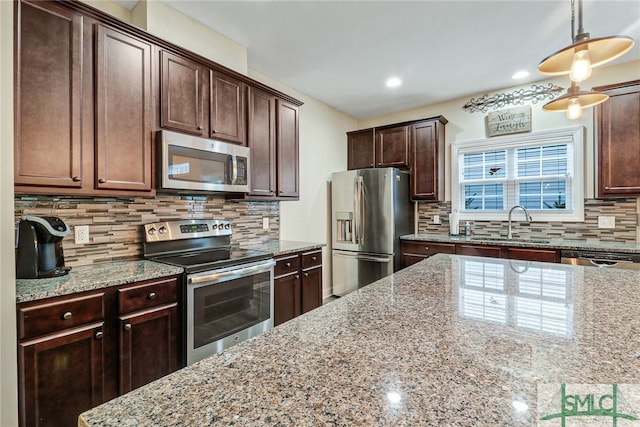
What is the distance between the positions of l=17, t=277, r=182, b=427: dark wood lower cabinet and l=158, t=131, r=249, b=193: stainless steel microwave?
2.45ft

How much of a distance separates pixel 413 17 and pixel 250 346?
8.90 feet

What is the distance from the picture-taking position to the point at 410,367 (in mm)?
658

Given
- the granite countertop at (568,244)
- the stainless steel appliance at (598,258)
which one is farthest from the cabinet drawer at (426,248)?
the stainless steel appliance at (598,258)

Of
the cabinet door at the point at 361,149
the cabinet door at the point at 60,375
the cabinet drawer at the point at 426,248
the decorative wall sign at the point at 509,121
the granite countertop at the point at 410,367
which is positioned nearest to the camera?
the granite countertop at the point at 410,367

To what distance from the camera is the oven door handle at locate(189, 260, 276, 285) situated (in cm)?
195

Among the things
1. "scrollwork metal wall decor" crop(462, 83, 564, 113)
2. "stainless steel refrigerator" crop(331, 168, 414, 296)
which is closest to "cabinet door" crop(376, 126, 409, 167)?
"stainless steel refrigerator" crop(331, 168, 414, 296)

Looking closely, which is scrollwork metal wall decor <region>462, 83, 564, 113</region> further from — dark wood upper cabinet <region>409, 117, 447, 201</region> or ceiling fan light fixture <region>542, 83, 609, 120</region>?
ceiling fan light fixture <region>542, 83, 609, 120</region>

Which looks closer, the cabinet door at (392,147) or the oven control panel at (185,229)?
the oven control panel at (185,229)

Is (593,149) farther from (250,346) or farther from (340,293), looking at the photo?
(250,346)

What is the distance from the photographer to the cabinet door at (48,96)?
156 cm

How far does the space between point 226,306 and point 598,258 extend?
10.7 feet

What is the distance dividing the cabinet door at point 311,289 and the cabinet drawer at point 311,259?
0.17 feet

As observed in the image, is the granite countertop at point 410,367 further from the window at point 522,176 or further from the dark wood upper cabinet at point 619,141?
the window at point 522,176

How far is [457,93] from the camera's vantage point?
400 cm
